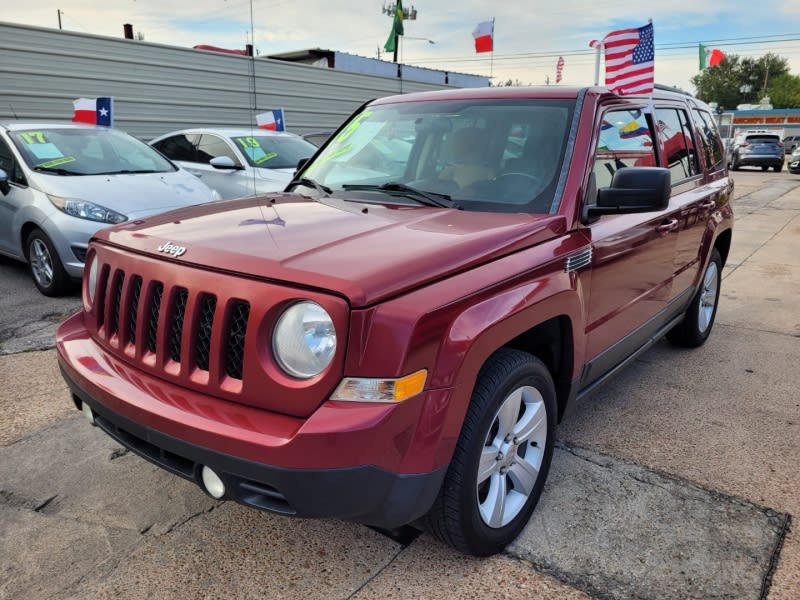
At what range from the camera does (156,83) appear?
47.0 ft

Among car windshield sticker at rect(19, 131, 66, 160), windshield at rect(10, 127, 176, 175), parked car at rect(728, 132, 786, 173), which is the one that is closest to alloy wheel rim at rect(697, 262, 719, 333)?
windshield at rect(10, 127, 176, 175)

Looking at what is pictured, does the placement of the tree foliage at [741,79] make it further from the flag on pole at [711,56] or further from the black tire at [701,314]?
the black tire at [701,314]

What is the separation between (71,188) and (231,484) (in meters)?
4.95

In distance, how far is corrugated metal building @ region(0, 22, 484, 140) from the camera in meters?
12.2

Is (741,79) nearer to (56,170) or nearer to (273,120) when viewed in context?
(273,120)

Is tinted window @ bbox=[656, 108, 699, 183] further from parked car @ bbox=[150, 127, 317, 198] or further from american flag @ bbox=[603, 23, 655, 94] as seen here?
parked car @ bbox=[150, 127, 317, 198]

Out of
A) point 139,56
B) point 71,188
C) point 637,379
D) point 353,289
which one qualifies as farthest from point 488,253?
point 139,56

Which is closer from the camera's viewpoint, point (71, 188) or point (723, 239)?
point (723, 239)

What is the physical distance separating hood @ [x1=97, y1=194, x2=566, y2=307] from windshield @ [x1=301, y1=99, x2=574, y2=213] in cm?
20

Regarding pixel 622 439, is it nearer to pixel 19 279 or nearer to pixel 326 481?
pixel 326 481

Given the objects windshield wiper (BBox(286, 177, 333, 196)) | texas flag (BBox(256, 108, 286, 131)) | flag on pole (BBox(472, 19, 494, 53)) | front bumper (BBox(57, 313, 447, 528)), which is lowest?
front bumper (BBox(57, 313, 447, 528))

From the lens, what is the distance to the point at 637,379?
4.25m

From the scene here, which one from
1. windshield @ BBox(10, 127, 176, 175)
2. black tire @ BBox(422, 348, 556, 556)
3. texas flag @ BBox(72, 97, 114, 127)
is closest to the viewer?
black tire @ BBox(422, 348, 556, 556)

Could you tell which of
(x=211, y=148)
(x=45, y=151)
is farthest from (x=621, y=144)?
(x=211, y=148)
